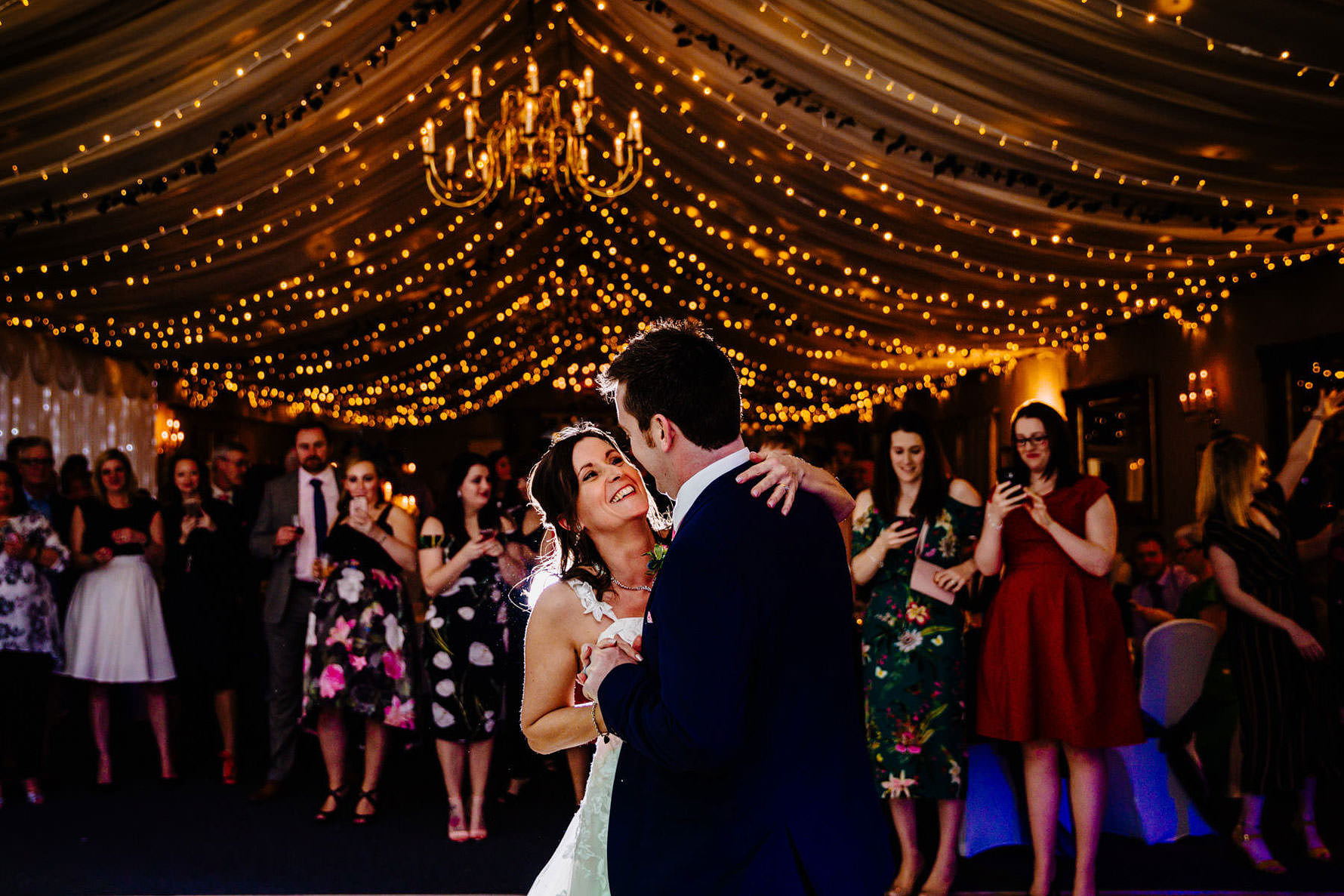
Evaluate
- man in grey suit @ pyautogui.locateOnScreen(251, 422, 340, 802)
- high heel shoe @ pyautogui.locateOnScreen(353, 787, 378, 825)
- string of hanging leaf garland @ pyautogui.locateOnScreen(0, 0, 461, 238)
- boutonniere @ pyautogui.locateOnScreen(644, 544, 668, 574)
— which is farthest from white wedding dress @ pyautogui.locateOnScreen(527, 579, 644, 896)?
string of hanging leaf garland @ pyautogui.locateOnScreen(0, 0, 461, 238)

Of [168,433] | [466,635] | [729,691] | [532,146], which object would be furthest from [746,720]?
[168,433]

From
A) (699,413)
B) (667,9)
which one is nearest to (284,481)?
(667,9)

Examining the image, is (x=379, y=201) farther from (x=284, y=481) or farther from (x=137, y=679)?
(x=137, y=679)

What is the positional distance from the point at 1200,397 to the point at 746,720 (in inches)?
274

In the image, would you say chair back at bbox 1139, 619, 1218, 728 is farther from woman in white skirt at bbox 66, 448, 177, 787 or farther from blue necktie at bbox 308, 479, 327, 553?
woman in white skirt at bbox 66, 448, 177, 787

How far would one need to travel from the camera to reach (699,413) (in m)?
1.48

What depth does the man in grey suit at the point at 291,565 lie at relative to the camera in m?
4.77

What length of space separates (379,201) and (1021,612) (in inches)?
175

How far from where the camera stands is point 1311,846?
3.91m

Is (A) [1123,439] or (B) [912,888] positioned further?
(A) [1123,439]

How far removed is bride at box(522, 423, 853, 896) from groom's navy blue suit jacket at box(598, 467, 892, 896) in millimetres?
147

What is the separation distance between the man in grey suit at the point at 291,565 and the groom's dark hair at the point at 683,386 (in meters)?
3.56

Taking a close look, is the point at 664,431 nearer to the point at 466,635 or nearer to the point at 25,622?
the point at 466,635

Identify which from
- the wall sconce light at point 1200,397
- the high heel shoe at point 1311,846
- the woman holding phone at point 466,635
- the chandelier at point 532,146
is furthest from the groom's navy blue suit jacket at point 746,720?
the wall sconce light at point 1200,397
